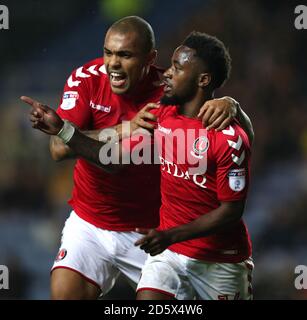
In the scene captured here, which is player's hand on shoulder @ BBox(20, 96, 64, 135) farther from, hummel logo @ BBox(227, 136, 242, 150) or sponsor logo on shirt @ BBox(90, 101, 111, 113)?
hummel logo @ BBox(227, 136, 242, 150)

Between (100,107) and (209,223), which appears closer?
(209,223)

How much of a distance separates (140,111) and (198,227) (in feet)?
2.66

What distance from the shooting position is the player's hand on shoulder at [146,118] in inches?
188

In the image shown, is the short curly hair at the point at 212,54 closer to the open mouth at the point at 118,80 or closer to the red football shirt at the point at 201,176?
the red football shirt at the point at 201,176

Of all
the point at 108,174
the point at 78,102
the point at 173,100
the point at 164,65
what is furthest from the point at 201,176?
the point at 164,65

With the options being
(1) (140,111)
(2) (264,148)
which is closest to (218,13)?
(2) (264,148)

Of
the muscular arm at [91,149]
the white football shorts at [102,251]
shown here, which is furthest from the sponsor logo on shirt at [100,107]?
the white football shorts at [102,251]

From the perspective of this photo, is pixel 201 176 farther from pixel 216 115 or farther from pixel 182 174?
pixel 216 115

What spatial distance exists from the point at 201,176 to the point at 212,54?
673 millimetres

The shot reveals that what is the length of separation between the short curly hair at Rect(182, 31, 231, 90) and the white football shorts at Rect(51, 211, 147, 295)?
1254 millimetres

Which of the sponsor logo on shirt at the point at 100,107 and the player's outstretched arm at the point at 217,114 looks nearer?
the player's outstretched arm at the point at 217,114

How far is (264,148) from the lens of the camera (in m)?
9.23

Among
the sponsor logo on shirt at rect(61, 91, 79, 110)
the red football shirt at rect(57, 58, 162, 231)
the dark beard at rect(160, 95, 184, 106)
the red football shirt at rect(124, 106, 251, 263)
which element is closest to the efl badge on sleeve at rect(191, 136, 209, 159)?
the red football shirt at rect(124, 106, 251, 263)

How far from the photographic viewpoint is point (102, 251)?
5348 mm
